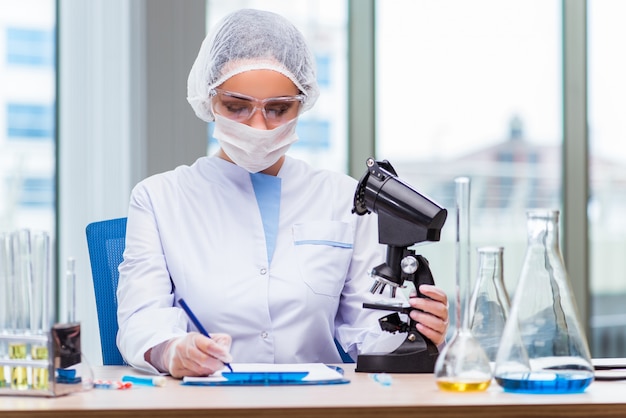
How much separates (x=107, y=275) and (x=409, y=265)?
74 cm

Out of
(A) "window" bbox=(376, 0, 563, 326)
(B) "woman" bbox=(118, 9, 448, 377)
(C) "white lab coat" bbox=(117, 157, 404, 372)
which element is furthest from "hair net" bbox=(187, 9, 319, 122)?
(A) "window" bbox=(376, 0, 563, 326)

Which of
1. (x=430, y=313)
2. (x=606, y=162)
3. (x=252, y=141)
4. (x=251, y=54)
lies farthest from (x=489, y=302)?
(x=606, y=162)

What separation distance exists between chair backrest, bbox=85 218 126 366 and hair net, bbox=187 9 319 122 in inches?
14.0

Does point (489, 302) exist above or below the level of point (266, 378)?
above

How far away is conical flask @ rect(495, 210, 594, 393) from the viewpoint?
1.18 metres

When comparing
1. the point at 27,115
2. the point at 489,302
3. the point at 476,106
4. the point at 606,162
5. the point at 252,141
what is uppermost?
the point at 476,106

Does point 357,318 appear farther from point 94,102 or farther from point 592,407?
point 94,102

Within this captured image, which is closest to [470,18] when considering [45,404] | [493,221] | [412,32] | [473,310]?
[412,32]

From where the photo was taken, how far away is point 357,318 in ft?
6.22

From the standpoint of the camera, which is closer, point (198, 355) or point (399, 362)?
point (198, 355)

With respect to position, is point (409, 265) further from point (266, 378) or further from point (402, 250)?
point (266, 378)

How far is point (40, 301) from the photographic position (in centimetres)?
118

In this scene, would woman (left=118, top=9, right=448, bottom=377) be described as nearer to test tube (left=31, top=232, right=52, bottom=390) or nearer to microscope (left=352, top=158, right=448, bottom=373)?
microscope (left=352, top=158, right=448, bottom=373)

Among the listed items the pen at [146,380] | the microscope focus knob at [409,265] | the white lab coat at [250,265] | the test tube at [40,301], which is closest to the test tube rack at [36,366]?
the test tube at [40,301]
